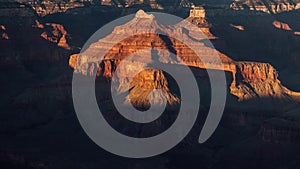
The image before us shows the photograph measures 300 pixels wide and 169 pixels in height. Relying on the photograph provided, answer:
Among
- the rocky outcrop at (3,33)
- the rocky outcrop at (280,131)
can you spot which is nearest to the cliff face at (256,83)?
the rocky outcrop at (280,131)

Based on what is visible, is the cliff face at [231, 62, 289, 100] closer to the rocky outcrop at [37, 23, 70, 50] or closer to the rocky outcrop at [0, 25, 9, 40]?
the rocky outcrop at [37, 23, 70, 50]

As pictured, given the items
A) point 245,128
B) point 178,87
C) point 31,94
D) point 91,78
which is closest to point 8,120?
point 31,94

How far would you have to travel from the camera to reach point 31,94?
4503 inches

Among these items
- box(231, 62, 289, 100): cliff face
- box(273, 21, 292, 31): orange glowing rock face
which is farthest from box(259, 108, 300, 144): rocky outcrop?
box(273, 21, 292, 31): orange glowing rock face

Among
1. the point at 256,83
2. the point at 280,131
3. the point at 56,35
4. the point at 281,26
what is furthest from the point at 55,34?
the point at 280,131

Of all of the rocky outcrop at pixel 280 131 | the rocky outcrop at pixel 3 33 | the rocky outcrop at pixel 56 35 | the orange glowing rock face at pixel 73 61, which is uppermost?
the rocky outcrop at pixel 280 131

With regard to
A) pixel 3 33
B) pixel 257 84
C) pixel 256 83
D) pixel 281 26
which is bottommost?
pixel 281 26

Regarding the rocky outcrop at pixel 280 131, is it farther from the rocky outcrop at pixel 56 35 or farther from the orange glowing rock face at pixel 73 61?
the rocky outcrop at pixel 56 35

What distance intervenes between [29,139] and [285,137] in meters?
29.7

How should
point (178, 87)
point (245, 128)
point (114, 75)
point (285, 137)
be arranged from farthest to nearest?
point (114, 75) < point (178, 87) < point (245, 128) < point (285, 137)

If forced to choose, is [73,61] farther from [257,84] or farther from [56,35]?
[56,35]

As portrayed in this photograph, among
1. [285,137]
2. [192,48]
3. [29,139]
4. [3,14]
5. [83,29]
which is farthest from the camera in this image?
[83,29]

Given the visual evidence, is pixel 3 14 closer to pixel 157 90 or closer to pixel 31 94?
pixel 31 94

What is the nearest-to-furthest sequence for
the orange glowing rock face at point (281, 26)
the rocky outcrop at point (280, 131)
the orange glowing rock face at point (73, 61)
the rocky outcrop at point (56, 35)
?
the rocky outcrop at point (280, 131), the orange glowing rock face at point (73, 61), the rocky outcrop at point (56, 35), the orange glowing rock face at point (281, 26)
